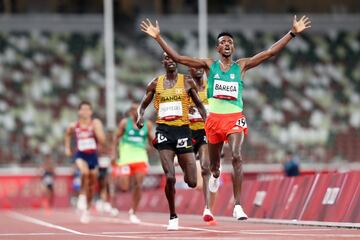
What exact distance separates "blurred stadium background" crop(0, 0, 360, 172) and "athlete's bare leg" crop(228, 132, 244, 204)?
89.7 feet

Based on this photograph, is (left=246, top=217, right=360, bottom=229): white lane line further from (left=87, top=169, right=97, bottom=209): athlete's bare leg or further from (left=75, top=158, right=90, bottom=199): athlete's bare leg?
(left=87, top=169, right=97, bottom=209): athlete's bare leg

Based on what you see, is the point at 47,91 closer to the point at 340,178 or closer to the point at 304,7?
the point at 304,7

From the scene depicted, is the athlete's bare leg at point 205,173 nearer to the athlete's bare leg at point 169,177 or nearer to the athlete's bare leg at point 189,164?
the athlete's bare leg at point 189,164

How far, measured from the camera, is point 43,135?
4403 centimetres

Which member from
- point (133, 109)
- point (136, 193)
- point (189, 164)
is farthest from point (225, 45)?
→ point (133, 109)

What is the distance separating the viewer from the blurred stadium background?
44906 mm

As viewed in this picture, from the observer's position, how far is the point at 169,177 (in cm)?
1567

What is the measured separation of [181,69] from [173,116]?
30846 mm

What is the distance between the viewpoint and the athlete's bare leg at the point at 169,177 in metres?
15.6

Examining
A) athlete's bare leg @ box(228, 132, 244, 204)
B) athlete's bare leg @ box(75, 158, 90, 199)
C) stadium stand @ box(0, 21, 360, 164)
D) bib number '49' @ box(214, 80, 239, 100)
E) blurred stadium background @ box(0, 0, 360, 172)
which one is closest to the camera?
athlete's bare leg @ box(228, 132, 244, 204)

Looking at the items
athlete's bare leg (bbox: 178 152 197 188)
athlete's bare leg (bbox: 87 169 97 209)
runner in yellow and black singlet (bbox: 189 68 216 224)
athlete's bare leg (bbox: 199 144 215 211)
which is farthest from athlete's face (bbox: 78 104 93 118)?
athlete's bare leg (bbox: 178 152 197 188)

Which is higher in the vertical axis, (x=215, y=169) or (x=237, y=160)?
(x=237, y=160)

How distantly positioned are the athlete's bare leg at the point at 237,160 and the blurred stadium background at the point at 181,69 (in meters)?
27.3

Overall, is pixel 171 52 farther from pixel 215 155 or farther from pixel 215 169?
pixel 215 169
